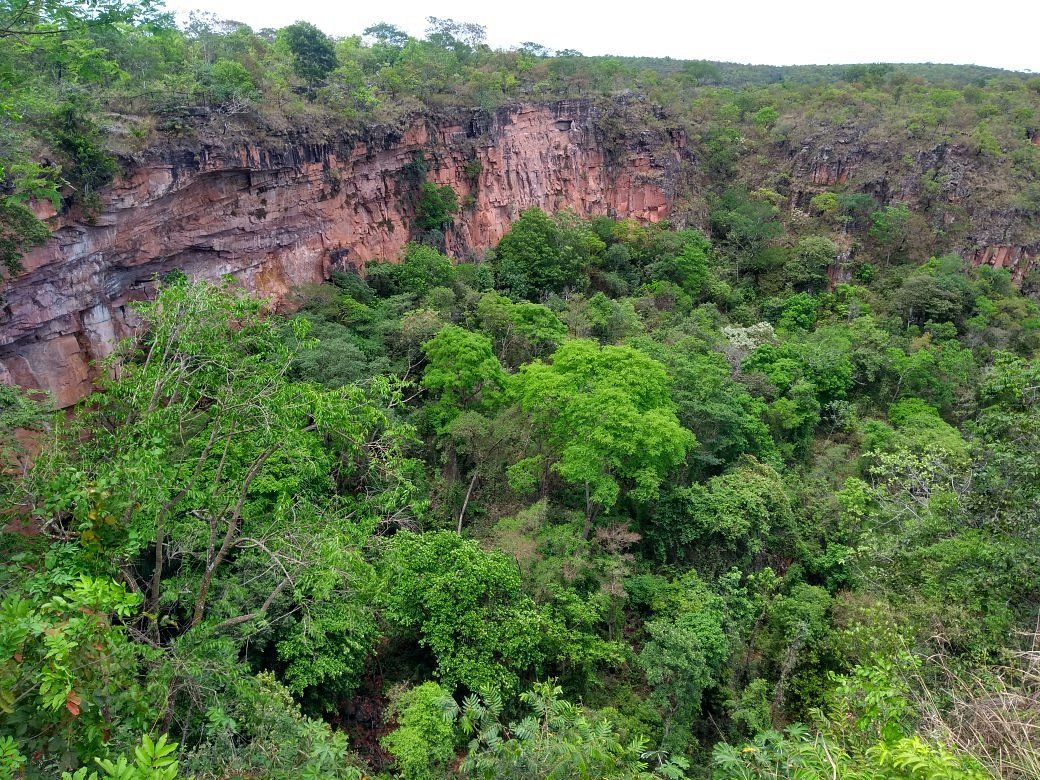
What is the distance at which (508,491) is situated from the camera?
53.0 feet

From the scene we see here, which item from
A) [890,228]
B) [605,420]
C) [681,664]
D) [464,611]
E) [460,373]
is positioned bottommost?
[681,664]

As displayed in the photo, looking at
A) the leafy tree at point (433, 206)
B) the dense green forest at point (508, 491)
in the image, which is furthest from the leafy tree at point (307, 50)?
the leafy tree at point (433, 206)

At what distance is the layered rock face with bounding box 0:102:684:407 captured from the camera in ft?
49.6

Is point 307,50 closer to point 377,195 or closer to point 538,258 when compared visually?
point 377,195

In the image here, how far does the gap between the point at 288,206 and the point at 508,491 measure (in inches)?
524

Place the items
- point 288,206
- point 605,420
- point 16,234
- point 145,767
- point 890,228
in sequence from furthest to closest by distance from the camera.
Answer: point 890,228 → point 288,206 → point 605,420 → point 16,234 → point 145,767

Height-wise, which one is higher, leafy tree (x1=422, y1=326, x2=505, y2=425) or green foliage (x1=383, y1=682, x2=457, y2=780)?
leafy tree (x1=422, y1=326, x2=505, y2=425)

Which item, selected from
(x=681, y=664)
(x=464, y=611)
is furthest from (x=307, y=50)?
(x=681, y=664)

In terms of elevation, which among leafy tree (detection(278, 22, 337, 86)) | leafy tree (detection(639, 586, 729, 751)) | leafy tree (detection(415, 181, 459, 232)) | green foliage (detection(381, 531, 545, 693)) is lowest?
leafy tree (detection(639, 586, 729, 751))

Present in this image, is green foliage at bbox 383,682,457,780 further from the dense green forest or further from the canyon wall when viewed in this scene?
the canyon wall

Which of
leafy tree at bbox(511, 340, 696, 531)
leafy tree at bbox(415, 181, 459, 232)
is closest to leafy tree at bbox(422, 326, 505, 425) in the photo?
leafy tree at bbox(511, 340, 696, 531)

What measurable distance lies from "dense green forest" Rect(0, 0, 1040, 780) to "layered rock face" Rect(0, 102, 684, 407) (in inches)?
37.5

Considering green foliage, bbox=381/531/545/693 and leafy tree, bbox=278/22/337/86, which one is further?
leafy tree, bbox=278/22/337/86

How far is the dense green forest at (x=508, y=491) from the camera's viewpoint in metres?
5.53
